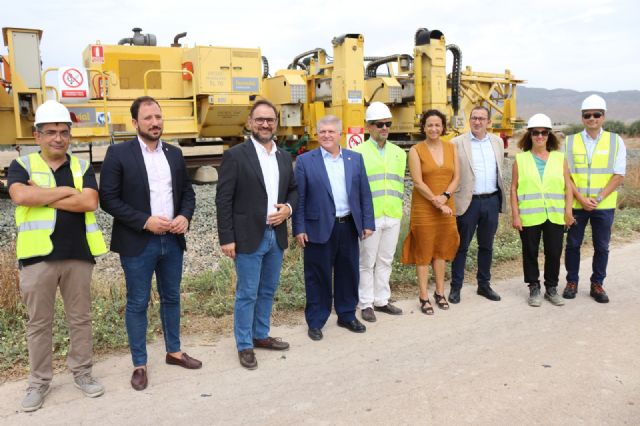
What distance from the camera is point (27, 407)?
3361 mm

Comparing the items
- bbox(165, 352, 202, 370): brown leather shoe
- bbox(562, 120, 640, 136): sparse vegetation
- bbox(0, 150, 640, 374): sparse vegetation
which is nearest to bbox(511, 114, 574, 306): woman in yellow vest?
bbox(0, 150, 640, 374): sparse vegetation

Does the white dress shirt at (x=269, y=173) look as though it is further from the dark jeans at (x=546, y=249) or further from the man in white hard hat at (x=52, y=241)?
the dark jeans at (x=546, y=249)

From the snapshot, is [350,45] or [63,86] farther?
[350,45]

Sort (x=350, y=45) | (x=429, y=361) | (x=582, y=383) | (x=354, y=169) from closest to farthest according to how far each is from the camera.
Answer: (x=582, y=383) → (x=429, y=361) → (x=354, y=169) → (x=350, y=45)

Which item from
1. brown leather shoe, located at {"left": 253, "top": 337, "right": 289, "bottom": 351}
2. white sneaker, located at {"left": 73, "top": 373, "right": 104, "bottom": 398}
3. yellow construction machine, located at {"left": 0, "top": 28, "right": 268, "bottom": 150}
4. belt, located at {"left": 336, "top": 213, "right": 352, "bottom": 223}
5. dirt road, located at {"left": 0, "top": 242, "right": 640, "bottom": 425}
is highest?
yellow construction machine, located at {"left": 0, "top": 28, "right": 268, "bottom": 150}

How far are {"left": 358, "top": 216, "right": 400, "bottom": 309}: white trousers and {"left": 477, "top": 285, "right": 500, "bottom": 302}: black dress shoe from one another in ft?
3.48

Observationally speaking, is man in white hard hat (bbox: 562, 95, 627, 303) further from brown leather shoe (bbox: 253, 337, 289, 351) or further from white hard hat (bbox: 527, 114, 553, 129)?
brown leather shoe (bbox: 253, 337, 289, 351)

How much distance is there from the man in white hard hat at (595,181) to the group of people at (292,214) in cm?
1

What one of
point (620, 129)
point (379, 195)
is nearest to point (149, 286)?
point (379, 195)

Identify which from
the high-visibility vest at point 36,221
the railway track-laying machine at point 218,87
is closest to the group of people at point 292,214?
the high-visibility vest at point 36,221

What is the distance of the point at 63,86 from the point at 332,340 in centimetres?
839

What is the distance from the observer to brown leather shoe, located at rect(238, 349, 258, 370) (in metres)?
3.99

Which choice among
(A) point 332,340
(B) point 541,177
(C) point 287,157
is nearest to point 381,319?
(A) point 332,340

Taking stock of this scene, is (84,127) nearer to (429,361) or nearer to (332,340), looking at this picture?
(332,340)
